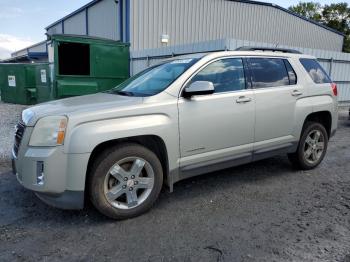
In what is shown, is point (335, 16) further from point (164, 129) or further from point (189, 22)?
point (164, 129)

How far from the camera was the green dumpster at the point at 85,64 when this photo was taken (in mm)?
9875

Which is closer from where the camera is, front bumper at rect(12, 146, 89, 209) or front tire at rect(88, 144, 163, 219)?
front bumper at rect(12, 146, 89, 209)

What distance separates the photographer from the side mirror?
12.3 ft

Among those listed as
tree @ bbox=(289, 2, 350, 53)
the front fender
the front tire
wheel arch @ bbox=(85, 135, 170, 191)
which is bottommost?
the front tire

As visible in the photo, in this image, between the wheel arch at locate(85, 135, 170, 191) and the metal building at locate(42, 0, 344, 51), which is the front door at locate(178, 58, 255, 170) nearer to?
the wheel arch at locate(85, 135, 170, 191)

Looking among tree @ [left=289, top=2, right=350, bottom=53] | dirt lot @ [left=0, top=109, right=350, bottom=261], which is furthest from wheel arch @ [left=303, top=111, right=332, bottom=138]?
tree @ [left=289, top=2, right=350, bottom=53]

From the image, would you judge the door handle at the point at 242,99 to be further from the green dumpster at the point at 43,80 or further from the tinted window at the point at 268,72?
the green dumpster at the point at 43,80

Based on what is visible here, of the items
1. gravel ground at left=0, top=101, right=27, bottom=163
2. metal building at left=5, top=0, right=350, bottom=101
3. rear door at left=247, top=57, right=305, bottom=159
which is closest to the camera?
rear door at left=247, top=57, right=305, bottom=159

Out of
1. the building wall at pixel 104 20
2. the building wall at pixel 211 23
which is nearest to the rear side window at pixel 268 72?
the building wall at pixel 211 23

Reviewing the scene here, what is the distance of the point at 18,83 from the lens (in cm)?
1405

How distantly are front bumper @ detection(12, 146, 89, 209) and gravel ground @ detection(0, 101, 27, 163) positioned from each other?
3029mm

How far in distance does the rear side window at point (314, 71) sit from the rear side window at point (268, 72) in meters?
0.52

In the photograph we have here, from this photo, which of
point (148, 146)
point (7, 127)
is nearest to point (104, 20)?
point (7, 127)

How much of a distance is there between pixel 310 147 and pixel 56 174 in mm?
3992
